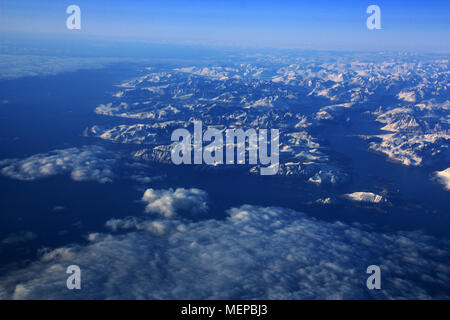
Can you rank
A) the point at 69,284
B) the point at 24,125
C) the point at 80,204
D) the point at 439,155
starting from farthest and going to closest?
the point at 24,125 < the point at 439,155 < the point at 80,204 < the point at 69,284

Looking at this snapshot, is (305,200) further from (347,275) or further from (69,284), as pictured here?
(69,284)

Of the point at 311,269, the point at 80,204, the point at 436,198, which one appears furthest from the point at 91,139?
the point at 436,198

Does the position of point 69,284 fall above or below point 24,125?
below

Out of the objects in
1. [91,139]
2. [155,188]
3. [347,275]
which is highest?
[91,139]

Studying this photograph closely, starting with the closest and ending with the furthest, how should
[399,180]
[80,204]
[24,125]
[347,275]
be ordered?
1. [347,275]
2. [80,204]
3. [399,180]
4. [24,125]

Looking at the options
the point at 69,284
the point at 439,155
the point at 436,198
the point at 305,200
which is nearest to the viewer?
the point at 69,284
